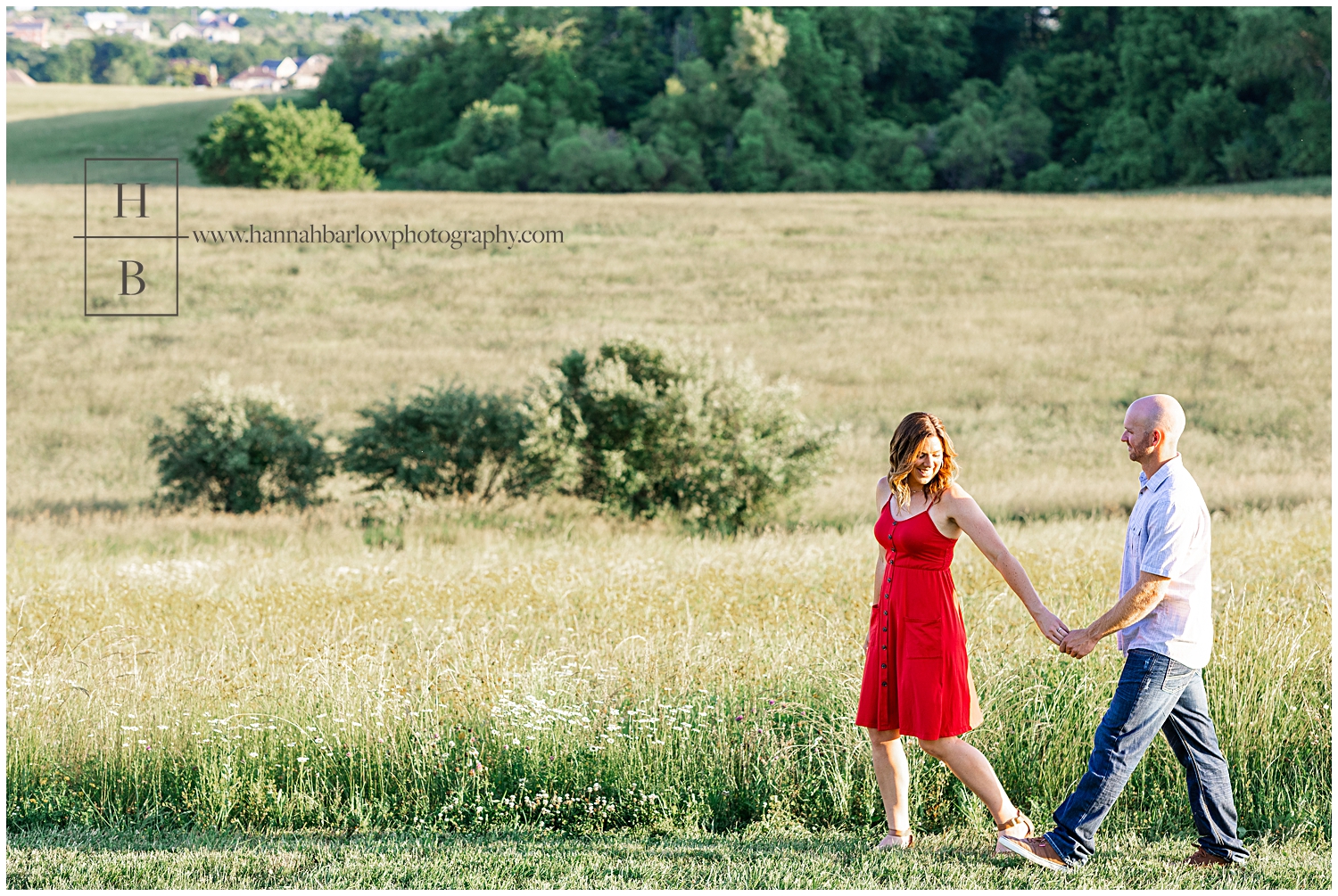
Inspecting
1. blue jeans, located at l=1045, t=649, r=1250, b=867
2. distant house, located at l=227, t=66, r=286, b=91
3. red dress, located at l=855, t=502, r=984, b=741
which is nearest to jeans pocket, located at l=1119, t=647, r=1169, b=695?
blue jeans, located at l=1045, t=649, r=1250, b=867

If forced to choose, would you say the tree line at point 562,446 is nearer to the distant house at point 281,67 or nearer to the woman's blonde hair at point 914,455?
the woman's blonde hair at point 914,455

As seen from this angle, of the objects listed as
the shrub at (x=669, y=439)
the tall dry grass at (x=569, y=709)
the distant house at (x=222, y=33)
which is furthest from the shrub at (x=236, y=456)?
the distant house at (x=222, y=33)

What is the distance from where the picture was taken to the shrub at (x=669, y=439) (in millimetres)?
16156

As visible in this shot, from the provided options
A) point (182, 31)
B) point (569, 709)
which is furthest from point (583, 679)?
point (182, 31)

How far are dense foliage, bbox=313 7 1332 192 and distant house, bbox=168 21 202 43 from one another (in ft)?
50.0

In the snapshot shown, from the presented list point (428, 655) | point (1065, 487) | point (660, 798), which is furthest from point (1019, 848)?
point (1065, 487)

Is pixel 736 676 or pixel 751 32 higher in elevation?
pixel 751 32

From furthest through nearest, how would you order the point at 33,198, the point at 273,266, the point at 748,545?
the point at 33,198 < the point at 273,266 < the point at 748,545

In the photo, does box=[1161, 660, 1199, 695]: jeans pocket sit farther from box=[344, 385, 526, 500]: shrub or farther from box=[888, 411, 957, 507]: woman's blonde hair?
box=[344, 385, 526, 500]: shrub

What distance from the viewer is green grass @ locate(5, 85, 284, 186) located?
2625 inches

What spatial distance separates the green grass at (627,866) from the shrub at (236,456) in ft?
43.3

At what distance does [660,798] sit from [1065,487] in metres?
14.3

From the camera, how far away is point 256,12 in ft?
219

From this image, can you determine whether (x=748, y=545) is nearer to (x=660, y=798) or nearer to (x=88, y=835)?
(x=660, y=798)
